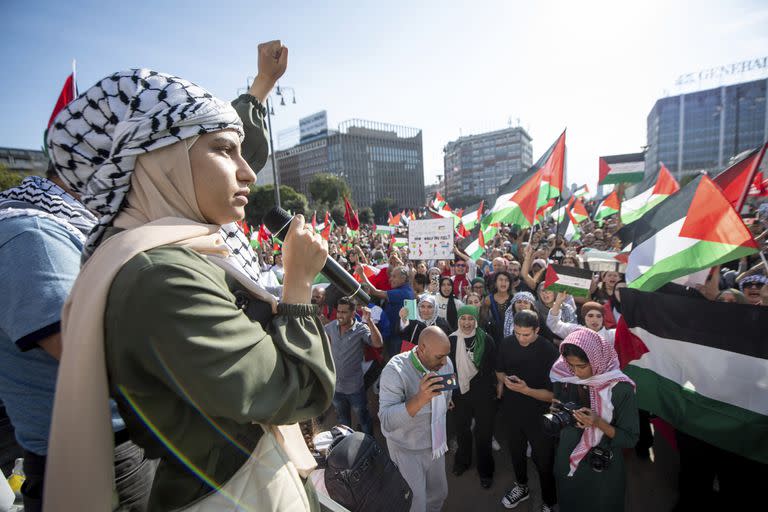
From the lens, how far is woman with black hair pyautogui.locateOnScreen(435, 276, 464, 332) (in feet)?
19.5

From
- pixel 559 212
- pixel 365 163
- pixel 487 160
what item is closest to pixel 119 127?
pixel 559 212

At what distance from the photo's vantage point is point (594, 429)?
3.11 meters

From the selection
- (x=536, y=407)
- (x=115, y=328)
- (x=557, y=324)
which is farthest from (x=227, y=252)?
(x=557, y=324)

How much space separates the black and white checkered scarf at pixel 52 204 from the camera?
1418 millimetres

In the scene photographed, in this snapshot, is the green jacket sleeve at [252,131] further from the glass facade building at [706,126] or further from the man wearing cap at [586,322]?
the glass facade building at [706,126]

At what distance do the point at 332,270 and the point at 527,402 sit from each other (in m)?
3.44

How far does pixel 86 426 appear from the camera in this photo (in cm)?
79

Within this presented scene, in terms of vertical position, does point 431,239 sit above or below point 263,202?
below

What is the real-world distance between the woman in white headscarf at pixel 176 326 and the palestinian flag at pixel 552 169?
8.03 m

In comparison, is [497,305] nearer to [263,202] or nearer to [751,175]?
[751,175]

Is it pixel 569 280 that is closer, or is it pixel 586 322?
pixel 586 322

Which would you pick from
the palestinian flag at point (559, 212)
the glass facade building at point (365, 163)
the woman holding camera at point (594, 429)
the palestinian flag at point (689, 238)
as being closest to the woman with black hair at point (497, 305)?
the palestinian flag at point (689, 238)

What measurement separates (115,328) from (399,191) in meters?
107

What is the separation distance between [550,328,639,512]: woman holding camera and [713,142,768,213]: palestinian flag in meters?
2.62
